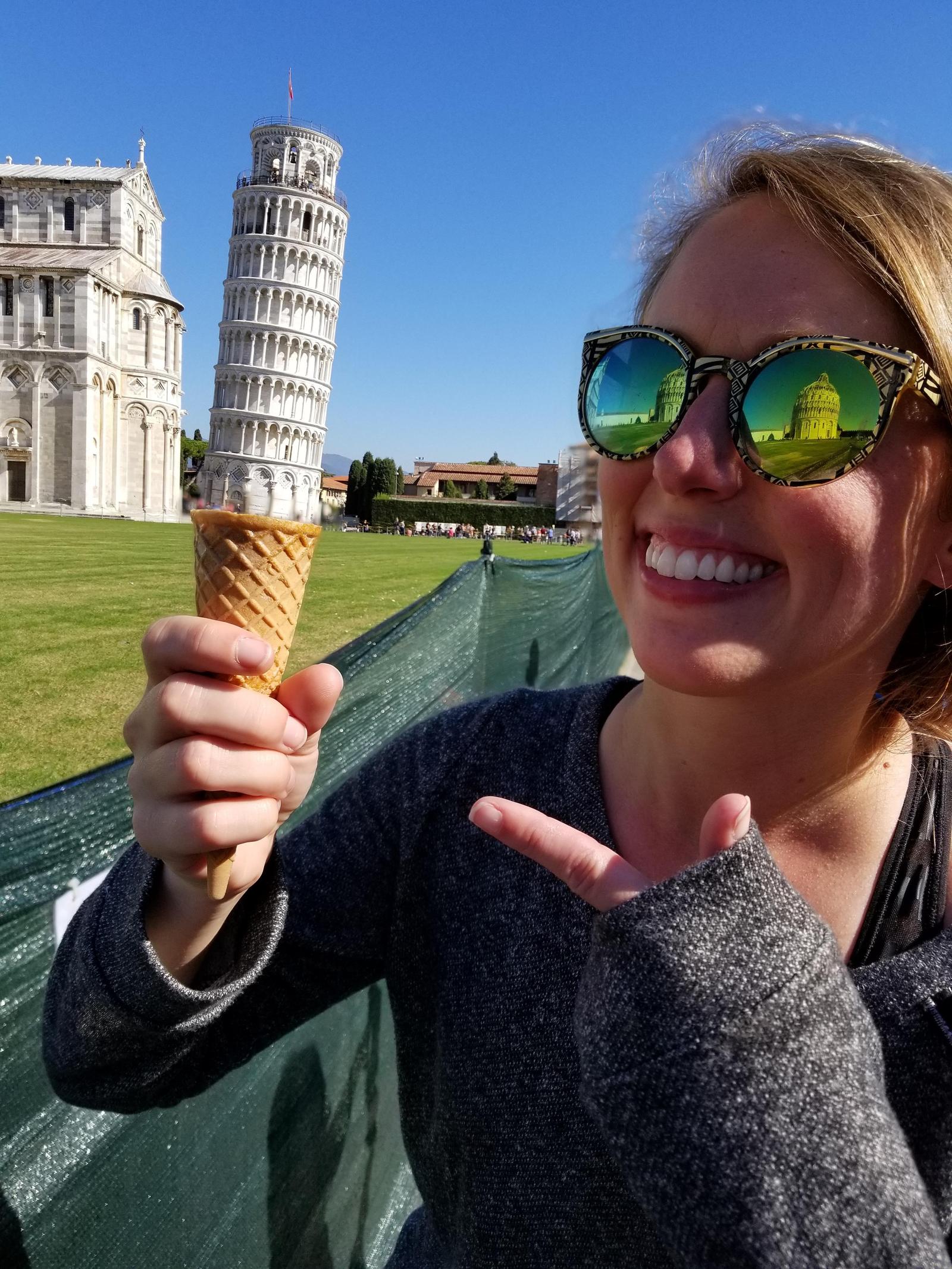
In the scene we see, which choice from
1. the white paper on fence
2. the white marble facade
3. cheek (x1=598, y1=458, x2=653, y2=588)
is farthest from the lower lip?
the white marble facade

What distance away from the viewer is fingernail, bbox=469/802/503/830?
0.92 m

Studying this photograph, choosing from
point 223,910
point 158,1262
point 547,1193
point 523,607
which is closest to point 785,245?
point 223,910

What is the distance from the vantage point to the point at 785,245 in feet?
3.79

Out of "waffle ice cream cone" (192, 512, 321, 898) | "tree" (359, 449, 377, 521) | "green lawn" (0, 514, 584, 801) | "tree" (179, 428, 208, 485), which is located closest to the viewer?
"waffle ice cream cone" (192, 512, 321, 898)

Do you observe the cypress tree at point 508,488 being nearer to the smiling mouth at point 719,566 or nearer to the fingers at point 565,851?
the smiling mouth at point 719,566

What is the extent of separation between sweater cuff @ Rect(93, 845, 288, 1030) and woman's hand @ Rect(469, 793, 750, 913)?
16.9 inches

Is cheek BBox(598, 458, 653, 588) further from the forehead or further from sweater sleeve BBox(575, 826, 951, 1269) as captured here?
sweater sleeve BBox(575, 826, 951, 1269)

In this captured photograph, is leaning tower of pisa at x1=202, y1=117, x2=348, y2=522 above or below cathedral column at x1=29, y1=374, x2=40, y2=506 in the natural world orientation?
above

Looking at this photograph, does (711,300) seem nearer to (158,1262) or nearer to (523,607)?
(158,1262)

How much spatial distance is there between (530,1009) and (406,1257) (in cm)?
→ 61

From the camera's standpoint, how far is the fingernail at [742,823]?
34.5 inches

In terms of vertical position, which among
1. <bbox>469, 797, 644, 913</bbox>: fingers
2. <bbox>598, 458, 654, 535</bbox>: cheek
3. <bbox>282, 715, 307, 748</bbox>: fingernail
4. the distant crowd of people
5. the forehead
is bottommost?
the distant crowd of people

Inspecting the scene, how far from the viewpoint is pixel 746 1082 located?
0.77 metres

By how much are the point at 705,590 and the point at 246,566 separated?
2.13ft
